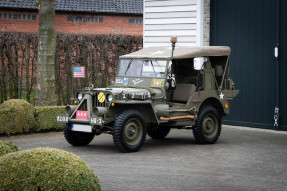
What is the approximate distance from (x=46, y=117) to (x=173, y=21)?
5.10 metres

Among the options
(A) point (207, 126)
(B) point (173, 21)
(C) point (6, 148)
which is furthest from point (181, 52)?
(C) point (6, 148)

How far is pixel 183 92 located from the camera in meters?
12.3

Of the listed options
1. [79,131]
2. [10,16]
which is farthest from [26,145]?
[10,16]

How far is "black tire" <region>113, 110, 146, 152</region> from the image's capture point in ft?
34.9

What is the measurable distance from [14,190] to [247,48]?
36.4 ft

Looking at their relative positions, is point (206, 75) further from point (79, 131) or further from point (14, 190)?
point (14, 190)

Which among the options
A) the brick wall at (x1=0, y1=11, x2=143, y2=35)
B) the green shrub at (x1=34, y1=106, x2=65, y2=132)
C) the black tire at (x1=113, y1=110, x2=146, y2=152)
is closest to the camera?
the black tire at (x1=113, y1=110, x2=146, y2=152)

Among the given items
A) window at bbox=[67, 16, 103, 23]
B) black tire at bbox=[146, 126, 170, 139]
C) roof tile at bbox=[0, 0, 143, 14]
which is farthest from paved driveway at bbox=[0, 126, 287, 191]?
window at bbox=[67, 16, 103, 23]

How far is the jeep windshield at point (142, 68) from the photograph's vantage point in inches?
472

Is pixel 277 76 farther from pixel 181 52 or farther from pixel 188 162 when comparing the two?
pixel 188 162

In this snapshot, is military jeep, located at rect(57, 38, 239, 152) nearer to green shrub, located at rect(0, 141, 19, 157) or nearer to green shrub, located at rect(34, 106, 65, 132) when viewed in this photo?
green shrub, located at rect(34, 106, 65, 132)

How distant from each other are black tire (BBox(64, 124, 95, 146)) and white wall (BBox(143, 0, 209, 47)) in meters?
5.72

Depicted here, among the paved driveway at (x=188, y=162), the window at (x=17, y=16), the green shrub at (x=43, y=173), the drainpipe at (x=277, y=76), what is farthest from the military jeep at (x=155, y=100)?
the window at (x=17, y=16)

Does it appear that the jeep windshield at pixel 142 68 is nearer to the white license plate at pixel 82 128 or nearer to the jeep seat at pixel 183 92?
the jeep seat at pixel 183 92
